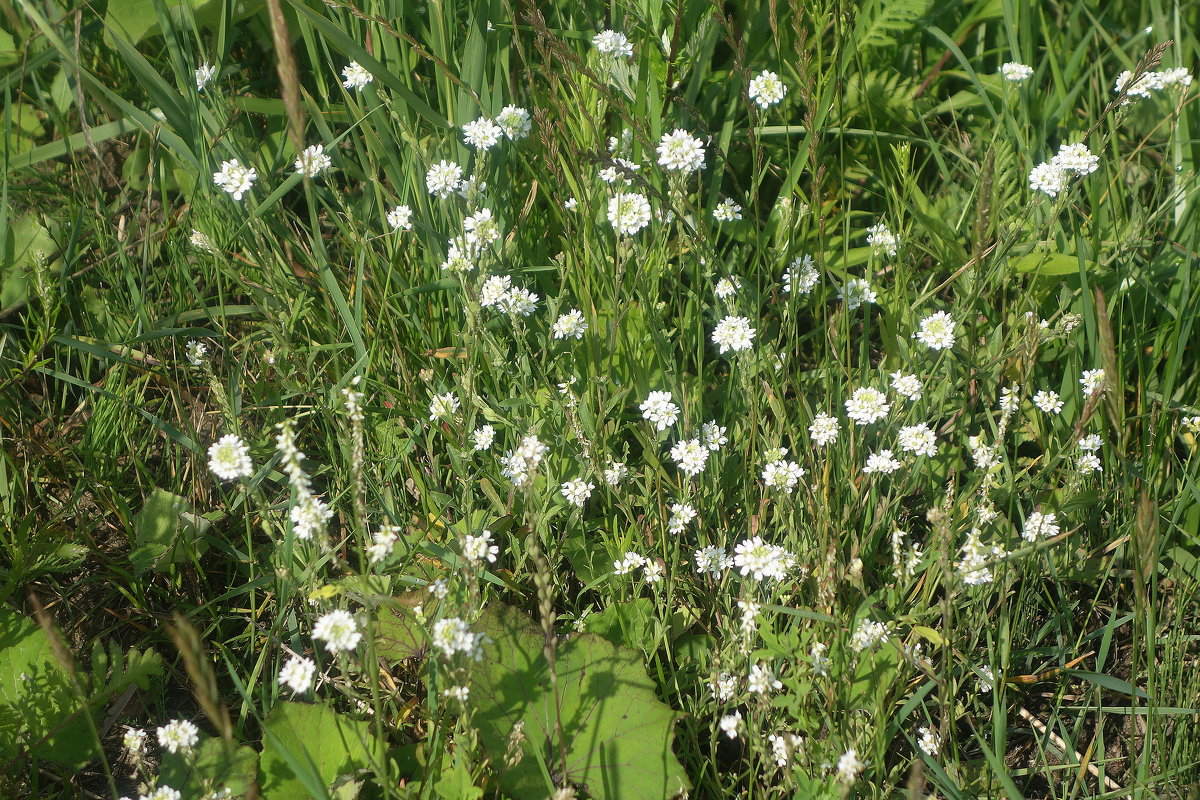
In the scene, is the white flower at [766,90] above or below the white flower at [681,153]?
above

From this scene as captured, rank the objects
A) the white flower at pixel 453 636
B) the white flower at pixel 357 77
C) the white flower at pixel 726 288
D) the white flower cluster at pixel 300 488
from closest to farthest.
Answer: the white flower cluster at pixel 300 488 < the white flower at pixel 453 636 < the white flower at pixel 726 288 < the white flower at pixel 357 77

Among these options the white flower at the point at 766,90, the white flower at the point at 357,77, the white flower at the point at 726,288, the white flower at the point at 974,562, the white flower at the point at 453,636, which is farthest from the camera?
the white flower at the point at 357,77

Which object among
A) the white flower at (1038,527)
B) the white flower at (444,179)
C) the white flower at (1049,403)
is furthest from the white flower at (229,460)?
the white flower at (1049,403)

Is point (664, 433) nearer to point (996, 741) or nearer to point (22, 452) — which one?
point (996, 741)

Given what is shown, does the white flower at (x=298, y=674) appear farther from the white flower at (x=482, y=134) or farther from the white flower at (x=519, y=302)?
the white flower at (x=482, y=134)

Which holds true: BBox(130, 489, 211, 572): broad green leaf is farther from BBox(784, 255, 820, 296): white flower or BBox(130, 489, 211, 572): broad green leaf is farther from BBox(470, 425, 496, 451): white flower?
BBox(784, 255, 820, 296): white flower

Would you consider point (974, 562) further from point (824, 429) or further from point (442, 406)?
point (442, 406)
